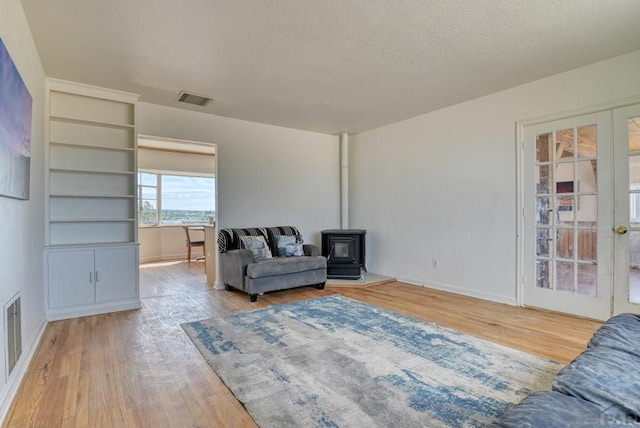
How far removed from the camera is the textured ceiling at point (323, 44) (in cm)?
242

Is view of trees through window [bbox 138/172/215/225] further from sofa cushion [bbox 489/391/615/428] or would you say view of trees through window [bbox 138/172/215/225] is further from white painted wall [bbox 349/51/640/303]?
sofa cushion [bbox 489/391/615/428]

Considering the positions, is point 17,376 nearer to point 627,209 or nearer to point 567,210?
Result: point 567,210

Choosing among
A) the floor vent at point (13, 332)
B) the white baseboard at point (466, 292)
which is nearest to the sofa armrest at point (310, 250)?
the white baseboard at point (466, 292)

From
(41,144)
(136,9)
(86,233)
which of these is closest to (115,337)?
(86,233)

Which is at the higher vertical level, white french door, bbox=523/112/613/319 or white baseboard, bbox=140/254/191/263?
white french door, bbox=523/112/613/319

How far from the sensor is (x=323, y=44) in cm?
291

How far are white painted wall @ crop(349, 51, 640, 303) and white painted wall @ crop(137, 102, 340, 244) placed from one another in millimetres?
719

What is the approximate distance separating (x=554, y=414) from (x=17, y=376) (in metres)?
2.92

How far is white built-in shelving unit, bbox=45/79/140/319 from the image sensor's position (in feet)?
12.0

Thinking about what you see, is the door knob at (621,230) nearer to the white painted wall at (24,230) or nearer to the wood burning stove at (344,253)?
the wood burning stove at (344,253)

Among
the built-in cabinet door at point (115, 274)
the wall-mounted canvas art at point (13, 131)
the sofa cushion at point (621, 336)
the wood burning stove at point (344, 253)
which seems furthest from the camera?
the wood burning stove at point (344, 253)

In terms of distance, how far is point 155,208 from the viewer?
26.8ft

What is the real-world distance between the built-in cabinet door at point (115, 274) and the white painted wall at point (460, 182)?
12.0ft

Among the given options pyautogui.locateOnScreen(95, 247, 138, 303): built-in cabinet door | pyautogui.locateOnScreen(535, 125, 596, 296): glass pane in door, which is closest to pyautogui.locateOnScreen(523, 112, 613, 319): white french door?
pyautogui.locateOnScreen(535, 125, 596, 296): glass pane in door
